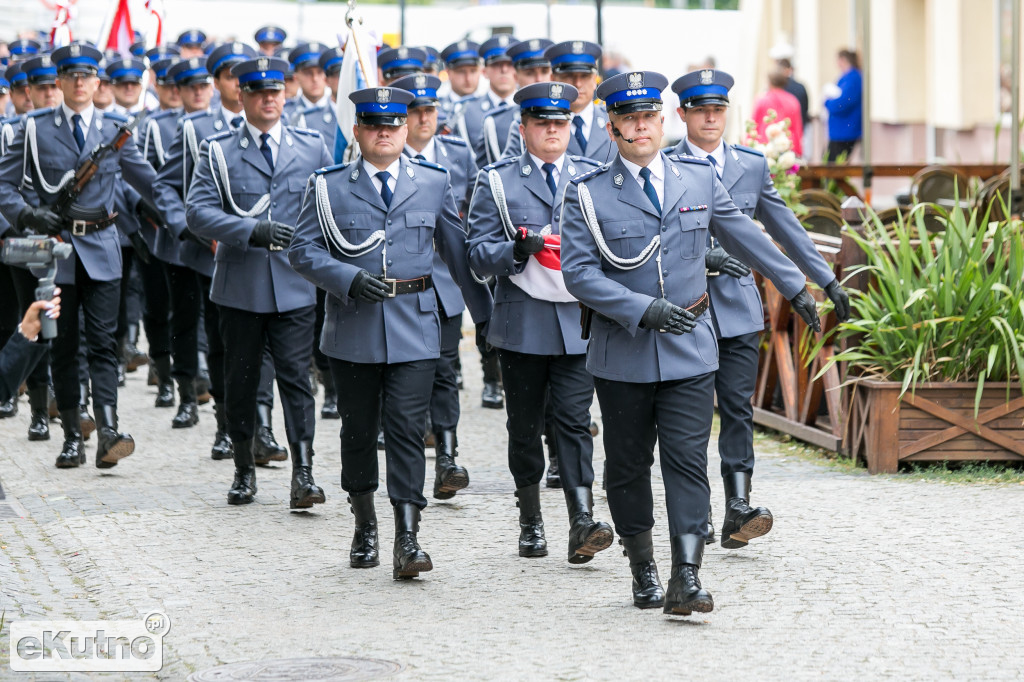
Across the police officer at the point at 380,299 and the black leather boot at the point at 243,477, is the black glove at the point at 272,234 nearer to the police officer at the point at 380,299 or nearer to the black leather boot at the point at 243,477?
the police officer at the point at 380,299

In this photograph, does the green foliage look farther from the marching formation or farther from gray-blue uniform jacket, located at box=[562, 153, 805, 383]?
gray-blue uniform jacket, located at box=[562, 153, 805, 383]

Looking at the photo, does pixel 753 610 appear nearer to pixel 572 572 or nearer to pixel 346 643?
pixel 572 572

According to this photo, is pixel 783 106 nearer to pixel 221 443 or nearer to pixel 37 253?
pixel 221 443

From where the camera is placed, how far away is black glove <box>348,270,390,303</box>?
21.3 feet

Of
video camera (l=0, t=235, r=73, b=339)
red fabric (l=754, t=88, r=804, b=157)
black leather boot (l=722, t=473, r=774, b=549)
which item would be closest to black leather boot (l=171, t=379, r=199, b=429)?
video camera (l=0, t=235, r=73, b=339)

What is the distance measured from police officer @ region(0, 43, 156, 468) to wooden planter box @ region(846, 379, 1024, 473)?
4159 mm

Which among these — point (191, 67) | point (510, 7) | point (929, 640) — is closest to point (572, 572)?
point (929, 640)

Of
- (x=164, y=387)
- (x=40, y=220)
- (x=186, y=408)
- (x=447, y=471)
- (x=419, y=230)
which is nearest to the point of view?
(x=419, y=230)

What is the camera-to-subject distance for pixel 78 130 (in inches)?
372

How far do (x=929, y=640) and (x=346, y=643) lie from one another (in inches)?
77.1

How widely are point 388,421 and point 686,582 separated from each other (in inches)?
60.4

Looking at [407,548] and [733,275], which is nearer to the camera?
[407,548]

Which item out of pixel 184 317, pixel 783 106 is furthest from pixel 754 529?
pixel 783 106

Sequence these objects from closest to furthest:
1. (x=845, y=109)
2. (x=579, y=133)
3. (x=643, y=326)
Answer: (x=643, y=326) → (x=579, y=133) → (x=845, y=109)
